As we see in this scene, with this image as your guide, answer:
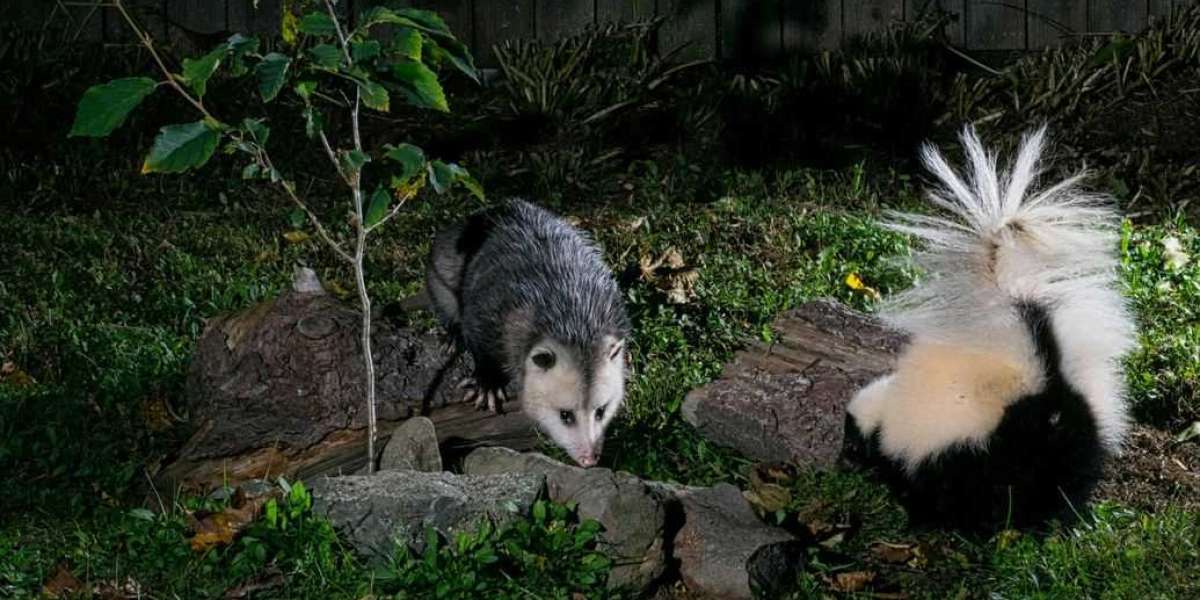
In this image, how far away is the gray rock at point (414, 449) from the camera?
4965 millimetres

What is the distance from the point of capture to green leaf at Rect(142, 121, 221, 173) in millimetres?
4258

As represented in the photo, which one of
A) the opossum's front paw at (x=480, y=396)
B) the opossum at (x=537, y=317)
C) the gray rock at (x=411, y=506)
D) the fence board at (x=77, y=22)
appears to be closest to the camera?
the gray rock at (x=411, y=506)

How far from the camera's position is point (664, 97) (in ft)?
30.4

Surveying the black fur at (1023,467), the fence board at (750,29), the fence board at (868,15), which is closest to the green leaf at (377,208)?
the black fur at (1023,467)

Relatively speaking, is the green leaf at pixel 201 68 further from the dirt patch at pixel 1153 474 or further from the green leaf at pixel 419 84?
the dirt patch at pixel 1153 474

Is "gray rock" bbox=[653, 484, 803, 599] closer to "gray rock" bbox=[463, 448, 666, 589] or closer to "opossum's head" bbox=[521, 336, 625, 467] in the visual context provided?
"gray rock" bbox=[463, 448, 666, 589]

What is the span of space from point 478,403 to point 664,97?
4.07 metres

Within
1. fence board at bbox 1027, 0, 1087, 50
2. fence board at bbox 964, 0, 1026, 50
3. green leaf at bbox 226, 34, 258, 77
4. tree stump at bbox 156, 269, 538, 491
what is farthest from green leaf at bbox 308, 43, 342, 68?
fence board at bbox 1027, 0, 1087, 50

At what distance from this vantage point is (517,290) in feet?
19.2

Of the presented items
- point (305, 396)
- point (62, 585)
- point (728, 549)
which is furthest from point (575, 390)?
point (62, 585)

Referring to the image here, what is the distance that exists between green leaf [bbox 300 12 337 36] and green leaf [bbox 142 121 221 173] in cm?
39

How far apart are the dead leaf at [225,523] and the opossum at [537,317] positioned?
1.16 meters

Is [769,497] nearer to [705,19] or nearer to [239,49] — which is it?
[239,49]

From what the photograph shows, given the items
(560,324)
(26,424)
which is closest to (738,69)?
(560,324)
